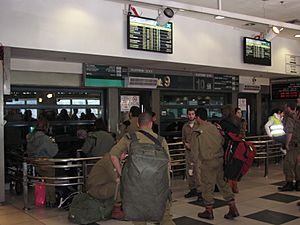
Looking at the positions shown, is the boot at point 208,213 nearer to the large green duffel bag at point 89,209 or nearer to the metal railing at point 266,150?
the large green duffel bag at point 89,209

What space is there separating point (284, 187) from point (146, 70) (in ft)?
12.1

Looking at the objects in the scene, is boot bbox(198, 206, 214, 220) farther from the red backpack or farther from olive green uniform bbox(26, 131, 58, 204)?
olive green uniform bbox(26, 131, 58, 204)

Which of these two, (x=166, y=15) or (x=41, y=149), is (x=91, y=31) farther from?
(x=41, y=149)

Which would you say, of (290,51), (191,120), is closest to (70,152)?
(191,120)

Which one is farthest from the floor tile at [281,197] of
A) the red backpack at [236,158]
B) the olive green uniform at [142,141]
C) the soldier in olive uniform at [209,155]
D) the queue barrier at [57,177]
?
the olive green uniform at [142,141]

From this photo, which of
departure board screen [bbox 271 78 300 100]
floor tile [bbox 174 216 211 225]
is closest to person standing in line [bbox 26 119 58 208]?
floor tile [bbox 174 216 211 225]

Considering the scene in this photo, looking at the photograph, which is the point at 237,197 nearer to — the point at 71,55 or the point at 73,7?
the point at 71,55

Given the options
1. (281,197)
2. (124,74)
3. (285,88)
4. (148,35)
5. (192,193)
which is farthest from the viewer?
(285,88)

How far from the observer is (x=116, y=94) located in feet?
26.1

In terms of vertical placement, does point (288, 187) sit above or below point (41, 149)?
below

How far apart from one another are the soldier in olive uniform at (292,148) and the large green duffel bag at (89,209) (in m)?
3.04

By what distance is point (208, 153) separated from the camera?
15.1 feet

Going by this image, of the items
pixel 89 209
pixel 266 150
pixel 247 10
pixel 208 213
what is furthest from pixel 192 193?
pixel 247 10

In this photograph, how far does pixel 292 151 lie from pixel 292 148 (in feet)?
0.28
